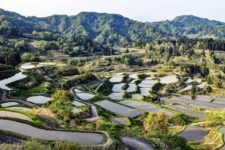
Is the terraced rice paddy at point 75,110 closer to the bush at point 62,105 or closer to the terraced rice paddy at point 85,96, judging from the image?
the bush at point 62,105

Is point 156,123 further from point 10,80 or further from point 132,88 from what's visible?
point 132,88

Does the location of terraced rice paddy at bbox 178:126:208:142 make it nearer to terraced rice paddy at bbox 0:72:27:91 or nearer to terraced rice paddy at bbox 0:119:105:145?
terraced rice paddy at bbox 0:119:105:145

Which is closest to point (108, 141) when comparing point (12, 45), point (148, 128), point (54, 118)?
point (54, 118)

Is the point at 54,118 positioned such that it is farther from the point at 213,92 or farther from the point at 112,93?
the point at 213,92

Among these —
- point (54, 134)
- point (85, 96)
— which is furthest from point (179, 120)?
point (54, 134)

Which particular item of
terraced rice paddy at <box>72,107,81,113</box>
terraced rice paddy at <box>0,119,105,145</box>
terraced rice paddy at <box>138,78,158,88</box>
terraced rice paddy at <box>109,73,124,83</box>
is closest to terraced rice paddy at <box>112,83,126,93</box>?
terraced rice paddy at <box>109,73,124,83</box>

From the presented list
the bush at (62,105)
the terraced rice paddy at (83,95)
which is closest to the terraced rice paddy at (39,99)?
the bush at (62,105)
